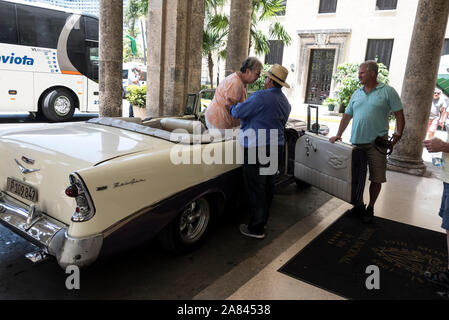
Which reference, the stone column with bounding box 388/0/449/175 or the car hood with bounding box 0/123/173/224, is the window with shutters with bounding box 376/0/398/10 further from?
the car hood with bounding box 0/123/173/224

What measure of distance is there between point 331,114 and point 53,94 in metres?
12.1

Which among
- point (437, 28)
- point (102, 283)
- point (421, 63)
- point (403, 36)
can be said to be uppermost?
point (403, 36)

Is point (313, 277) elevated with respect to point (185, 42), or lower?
lower

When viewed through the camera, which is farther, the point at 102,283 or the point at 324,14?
the point at 324,14

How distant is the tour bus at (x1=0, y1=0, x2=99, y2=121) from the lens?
31.0 ft

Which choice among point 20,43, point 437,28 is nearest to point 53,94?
point 20,43

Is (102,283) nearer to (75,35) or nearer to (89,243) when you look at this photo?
(89,243)

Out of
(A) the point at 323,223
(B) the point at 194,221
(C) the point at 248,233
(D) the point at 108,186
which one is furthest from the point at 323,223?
(D) the point at 108,186

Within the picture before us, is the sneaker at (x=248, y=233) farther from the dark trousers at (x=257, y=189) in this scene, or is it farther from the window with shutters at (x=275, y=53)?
the window with shutters at (x=275, y=53)

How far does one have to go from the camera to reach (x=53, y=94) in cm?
1049

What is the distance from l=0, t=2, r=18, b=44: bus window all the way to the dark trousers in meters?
9.03

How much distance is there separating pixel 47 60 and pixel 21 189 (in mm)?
8976

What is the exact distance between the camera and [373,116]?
391 centimetres

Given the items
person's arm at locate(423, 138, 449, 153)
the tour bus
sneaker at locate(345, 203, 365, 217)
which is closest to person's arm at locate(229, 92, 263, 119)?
person's arm at locate(423, 138, 449, 153)
